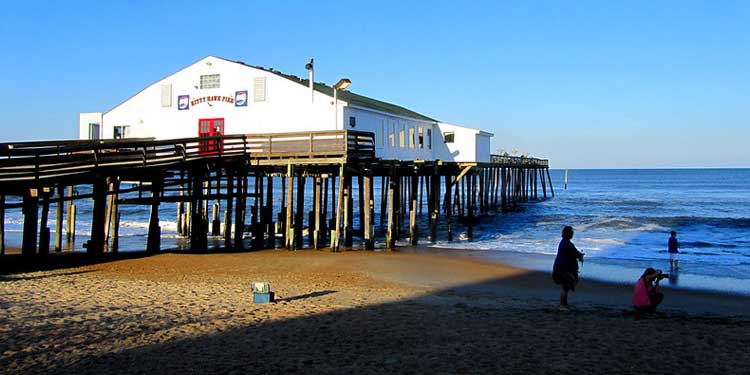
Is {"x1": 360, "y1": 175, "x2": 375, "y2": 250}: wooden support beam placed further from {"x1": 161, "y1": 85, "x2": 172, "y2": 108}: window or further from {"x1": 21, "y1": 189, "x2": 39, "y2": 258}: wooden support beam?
{"x1": 21, "y1": 189, "x2": 39, "y2": 258}: wooden support beam

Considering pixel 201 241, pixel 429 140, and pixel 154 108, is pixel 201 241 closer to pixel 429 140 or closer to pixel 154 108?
pixel 154 108

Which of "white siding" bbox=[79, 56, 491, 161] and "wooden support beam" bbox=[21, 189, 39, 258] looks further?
"white siding" bbox=[79, 56, 491, 161]

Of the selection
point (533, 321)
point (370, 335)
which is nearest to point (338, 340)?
point (370, 335)

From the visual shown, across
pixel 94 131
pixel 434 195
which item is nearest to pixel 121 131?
pixel 94 131

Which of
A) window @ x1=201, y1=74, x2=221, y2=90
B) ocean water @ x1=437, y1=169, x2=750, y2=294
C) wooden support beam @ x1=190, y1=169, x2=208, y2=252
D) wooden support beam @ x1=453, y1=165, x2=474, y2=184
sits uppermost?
window @ x1=201, y1=74, x2=221, y2=90

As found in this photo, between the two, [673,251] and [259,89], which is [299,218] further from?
[673,251]

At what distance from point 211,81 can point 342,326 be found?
57.3 feet

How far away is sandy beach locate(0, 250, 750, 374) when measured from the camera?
8156 mm

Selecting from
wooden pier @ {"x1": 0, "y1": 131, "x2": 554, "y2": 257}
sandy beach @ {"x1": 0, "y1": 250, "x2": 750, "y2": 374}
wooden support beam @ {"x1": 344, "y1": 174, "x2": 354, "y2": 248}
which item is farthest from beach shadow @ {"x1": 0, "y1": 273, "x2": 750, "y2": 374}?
wooden support beam @ {"x1": 344, "y1": 174, "x2": 354, "y2": 248}

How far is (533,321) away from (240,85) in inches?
677

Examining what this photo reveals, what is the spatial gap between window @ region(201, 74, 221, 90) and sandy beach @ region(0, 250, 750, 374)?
34.1 feet

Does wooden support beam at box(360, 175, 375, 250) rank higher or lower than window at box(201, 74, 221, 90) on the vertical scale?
lower

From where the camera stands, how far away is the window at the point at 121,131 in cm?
2725

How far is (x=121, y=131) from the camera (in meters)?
27.4
